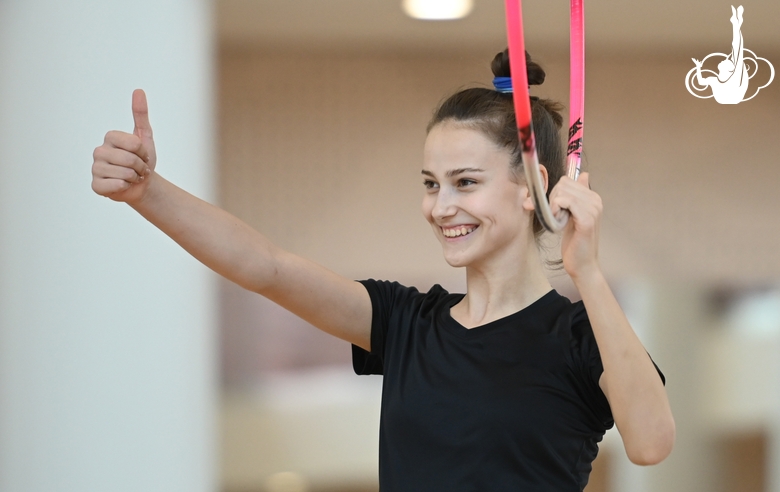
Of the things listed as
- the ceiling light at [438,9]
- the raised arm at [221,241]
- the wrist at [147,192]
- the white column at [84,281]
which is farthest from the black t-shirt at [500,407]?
the ceiling light at [438,9]

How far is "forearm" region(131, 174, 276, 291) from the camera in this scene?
3.02 ft

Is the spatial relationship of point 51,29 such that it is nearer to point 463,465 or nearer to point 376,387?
point 376,387

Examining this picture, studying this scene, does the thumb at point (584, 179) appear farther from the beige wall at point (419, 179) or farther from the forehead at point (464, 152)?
the beige wall at point (419, 179)

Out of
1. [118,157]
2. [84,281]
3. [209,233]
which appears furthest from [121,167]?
[84,281]

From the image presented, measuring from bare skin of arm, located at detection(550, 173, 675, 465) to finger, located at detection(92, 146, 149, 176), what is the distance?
427mm

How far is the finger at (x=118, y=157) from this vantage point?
2.84 ft

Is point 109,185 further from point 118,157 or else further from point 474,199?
point 474,199

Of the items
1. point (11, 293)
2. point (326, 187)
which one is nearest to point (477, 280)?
point (11, 293)

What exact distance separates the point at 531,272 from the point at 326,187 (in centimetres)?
167

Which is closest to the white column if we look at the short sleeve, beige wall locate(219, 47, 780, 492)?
beige wall locate(219, 47, 780, 492)

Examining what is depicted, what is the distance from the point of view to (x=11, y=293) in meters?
2.08

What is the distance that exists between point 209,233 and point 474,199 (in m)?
0.30

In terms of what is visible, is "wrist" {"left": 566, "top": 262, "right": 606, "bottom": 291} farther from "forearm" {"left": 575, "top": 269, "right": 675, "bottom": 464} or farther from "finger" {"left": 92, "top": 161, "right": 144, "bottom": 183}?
"finger" {"left": 92, "top": 161, "right": 144, "bottom": 183}

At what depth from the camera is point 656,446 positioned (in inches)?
31.5
